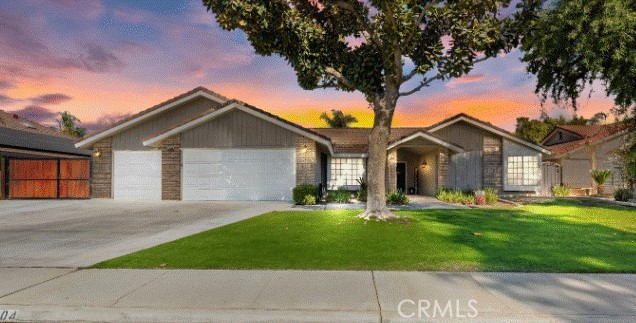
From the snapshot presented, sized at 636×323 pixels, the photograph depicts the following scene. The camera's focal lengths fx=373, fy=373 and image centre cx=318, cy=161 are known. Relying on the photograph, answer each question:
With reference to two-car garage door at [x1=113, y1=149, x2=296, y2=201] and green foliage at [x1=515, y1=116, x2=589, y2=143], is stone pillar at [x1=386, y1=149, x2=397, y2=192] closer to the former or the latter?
two-car garage door at [x1=113, y1=149, x2=296, y2=201]

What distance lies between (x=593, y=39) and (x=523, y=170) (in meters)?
10.6

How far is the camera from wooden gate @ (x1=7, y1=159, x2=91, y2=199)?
2062 centimetres

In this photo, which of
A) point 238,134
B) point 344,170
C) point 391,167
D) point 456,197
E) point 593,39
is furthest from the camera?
point 344,170

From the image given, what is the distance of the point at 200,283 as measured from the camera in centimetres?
520

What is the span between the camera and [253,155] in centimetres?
1856

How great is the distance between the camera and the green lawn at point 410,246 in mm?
6195

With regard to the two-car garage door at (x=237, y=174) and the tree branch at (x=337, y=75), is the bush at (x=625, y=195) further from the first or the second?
the two-car garage door at (x=237, y=174)

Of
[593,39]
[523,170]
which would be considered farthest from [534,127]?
[593,39]

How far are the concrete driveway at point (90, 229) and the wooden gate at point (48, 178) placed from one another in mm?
5153

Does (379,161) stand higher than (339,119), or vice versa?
(339,119)

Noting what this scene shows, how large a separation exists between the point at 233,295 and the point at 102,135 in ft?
61.4

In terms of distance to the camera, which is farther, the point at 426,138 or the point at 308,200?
the point at 426,138

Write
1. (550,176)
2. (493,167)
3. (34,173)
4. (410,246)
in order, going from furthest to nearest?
(550,176) → (493,167) → (34,173) → (410,246)

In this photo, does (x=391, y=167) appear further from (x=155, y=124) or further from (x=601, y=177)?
(x=155, y=124)
